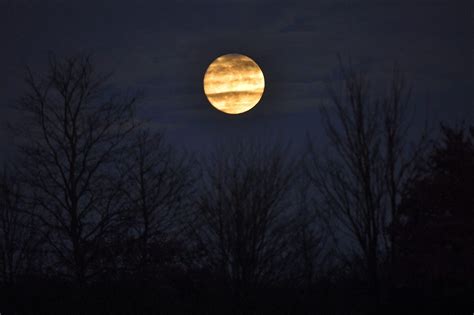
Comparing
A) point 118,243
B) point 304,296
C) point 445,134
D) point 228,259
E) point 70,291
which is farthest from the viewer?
point 304,296

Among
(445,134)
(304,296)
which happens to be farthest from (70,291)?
(445,134)

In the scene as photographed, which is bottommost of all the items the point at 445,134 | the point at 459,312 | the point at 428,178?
the point at 459,312

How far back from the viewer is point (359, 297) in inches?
840

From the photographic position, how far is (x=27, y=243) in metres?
16.8

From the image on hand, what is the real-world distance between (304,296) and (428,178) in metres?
5.03

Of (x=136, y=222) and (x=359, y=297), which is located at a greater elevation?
(x=136, y=222)

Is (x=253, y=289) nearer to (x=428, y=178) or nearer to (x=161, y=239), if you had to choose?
(x=161, y=239)

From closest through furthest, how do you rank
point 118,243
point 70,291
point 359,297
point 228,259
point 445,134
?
point 70,291, point 118,243, point 228,259, point 445,134, point 359,297

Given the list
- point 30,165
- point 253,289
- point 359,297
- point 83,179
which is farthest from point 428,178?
point 30,165

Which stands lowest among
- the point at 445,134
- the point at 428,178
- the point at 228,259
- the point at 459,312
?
the point at 459,312

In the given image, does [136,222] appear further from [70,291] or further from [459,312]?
[459,312]

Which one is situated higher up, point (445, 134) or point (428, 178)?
point (445, 134)

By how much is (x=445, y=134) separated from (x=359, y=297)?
6526 millimetres

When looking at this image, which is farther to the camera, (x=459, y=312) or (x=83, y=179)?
(x=459, y=312)
